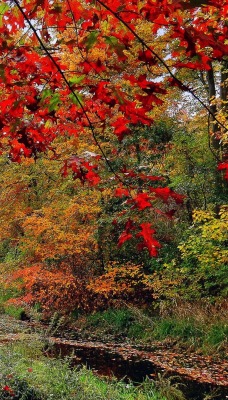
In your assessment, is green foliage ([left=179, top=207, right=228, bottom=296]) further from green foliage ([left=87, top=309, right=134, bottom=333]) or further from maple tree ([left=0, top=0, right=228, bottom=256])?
maple tree ([left=0, top=0, right=228, bottom=256])

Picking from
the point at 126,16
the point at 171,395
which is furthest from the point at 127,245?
the point at 126,16

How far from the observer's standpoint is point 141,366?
862cm

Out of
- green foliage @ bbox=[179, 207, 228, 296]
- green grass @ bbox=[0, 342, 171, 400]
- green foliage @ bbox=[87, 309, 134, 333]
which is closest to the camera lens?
green grass @ bbox=[0, 342, 171, 400]

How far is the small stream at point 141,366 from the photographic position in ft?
23.6

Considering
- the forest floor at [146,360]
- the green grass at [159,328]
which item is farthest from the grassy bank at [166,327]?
the forest floor at [146,360]

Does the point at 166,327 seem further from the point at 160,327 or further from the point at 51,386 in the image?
the point at 51,386

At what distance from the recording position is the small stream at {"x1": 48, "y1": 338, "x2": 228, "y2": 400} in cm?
719

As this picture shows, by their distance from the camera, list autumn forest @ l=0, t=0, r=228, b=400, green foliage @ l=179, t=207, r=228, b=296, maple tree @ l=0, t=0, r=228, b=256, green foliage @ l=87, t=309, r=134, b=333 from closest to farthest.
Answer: maple tree @ l=0, t=0, r=228, b=256 < green foliage @ l=179, t=207, r=228, b=296 < autumn forest @ l=0, t=0, r=228, b=400 < green foliage @ l=87, t=309, r=134, b=333

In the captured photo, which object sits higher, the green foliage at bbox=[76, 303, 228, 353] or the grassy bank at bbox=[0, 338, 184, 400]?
the green foliage at bbox=[76, 303, 228, 353]

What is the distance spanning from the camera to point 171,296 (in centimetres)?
1130

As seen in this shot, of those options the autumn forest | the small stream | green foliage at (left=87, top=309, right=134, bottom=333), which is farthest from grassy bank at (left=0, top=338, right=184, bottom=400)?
green foliage at (left=87, top=309, right=134, bottom=333)

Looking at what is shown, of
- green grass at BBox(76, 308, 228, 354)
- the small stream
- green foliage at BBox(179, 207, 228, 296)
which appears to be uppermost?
green foliage at BBox(179, 207, 228, 296)

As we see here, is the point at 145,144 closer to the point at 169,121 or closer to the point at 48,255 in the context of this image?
the point at 169,121

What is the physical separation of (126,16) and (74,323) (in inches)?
461
